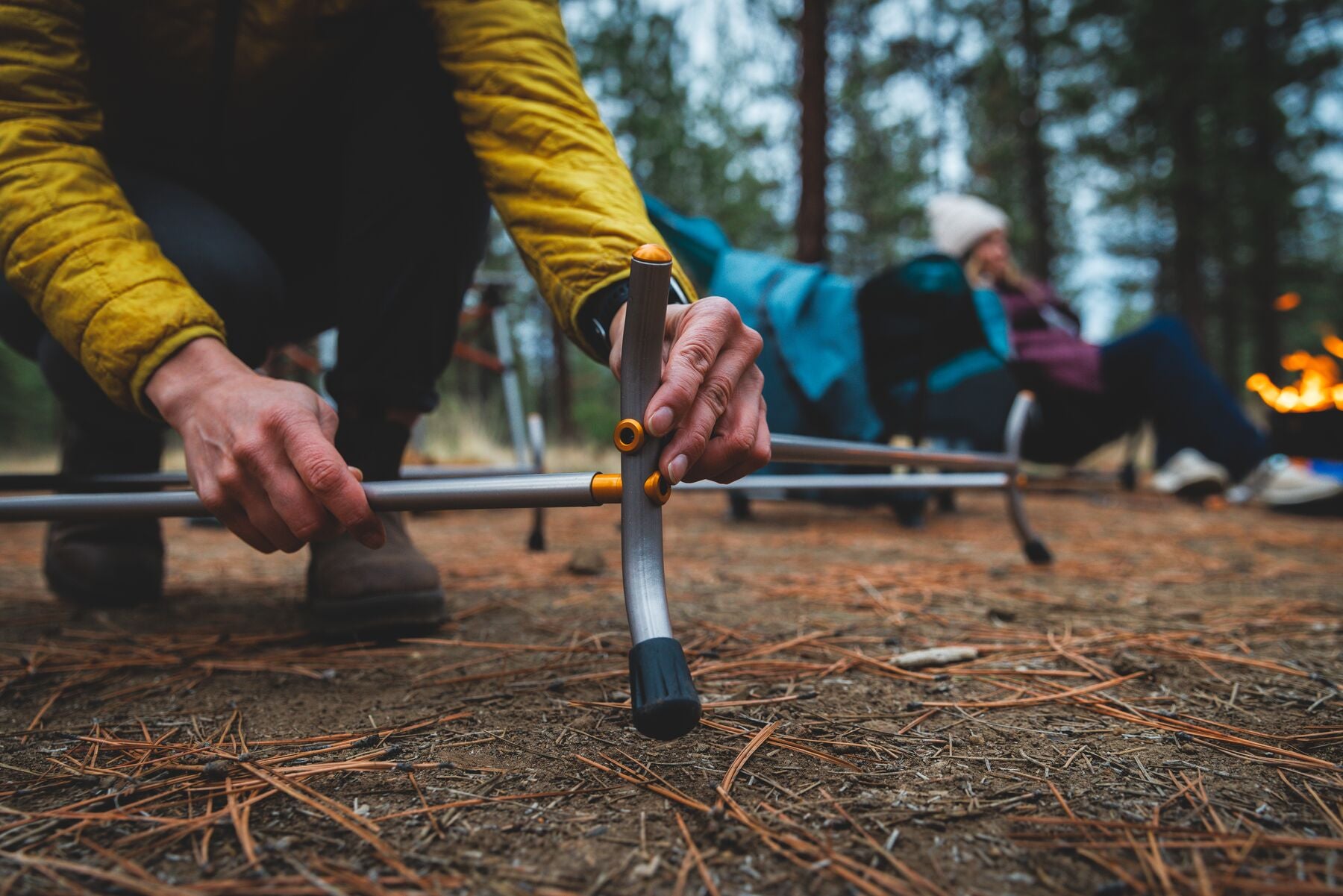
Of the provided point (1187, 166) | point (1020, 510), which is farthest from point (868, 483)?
point (1187, 166)

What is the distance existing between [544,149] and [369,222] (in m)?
0.31

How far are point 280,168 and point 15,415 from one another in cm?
1915

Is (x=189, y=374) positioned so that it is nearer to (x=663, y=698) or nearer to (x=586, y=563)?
(x=663, y=698)

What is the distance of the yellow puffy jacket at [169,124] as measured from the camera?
702 millimetres

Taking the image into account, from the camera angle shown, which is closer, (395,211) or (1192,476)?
(395,211)

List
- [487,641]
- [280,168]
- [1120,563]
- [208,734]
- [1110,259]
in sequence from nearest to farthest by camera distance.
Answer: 1. [208,734]
2. [487,641]
3. [280,168]
4. [1120,563]
5. [1110,259]

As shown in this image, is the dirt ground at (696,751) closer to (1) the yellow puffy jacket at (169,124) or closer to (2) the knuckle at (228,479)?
(2) the knuckle at (228,479)

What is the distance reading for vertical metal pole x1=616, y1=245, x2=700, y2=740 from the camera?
579mm

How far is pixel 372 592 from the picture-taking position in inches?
39.5

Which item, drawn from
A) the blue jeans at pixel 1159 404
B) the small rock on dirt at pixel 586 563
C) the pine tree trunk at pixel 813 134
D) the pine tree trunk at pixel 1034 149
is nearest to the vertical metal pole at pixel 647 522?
the small rock on dirt at pixel 586 563

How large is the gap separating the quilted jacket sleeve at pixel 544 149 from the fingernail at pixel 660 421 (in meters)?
0.23

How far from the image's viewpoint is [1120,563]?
186cm

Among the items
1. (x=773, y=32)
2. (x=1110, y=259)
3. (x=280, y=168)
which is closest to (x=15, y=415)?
(x=773, y=32)

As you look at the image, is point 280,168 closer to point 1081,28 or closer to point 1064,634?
point 1064,634
